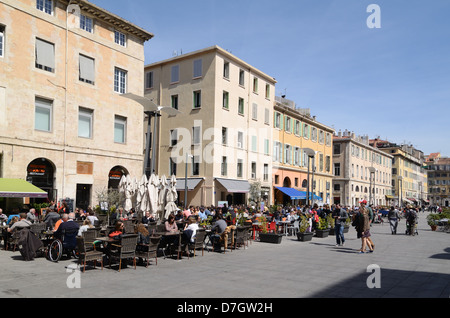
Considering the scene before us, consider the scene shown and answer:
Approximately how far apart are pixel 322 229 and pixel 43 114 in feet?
54.5

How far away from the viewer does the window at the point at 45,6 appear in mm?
21719

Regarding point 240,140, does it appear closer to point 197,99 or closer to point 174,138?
point 197,99

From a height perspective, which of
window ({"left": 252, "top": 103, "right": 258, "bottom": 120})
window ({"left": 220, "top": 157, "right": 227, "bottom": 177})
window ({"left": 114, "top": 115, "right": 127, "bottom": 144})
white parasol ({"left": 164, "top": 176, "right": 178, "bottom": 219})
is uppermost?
window ({"left": 252, "top": 103, "right": 258, "bottom": 120})

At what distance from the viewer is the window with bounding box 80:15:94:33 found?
2392cm

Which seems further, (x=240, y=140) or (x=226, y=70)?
(x=240, y=140)

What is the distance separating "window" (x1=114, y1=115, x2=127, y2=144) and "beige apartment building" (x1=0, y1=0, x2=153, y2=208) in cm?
7

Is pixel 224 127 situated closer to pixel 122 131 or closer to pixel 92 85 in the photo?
pixel 122 131

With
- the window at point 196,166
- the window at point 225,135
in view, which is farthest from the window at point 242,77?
the window at point 196,166

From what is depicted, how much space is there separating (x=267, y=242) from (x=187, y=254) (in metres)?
5.52

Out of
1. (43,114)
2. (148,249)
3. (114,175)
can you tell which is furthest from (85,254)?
(114,175)

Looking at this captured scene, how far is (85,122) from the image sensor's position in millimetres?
24141

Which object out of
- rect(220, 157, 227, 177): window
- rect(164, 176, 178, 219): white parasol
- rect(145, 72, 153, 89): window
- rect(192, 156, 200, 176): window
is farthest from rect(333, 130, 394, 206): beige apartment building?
rect(164, 176, 178, 219): white parasol

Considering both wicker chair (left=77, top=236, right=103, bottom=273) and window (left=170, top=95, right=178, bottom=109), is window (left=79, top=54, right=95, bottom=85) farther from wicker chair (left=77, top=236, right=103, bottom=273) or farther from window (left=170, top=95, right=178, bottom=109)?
wicker chair (left=77, top=236, right=103, bottom=273)

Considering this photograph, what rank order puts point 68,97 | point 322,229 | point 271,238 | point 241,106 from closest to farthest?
point 271,238, point 322,229, point 68,97, point 241,106
